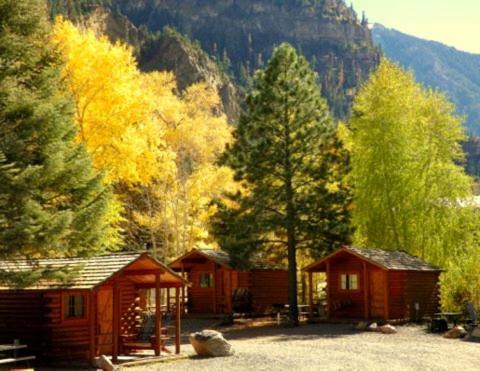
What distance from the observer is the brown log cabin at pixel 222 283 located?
119 ft

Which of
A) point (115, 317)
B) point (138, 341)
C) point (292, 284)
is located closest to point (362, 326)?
point (292, 284)

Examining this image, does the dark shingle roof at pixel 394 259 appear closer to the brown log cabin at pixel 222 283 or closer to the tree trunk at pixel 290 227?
the tree trunk at pixel 290 227

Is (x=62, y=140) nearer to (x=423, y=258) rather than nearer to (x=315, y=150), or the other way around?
(x=315, y=150)

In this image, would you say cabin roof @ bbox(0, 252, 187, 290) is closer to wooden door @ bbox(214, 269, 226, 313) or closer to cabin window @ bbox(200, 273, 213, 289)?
wooden door @ bbox(214, 269, 226, 313)

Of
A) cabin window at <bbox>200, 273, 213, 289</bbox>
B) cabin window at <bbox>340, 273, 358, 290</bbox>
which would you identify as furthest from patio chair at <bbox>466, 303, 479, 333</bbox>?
cabin window at <bbox>200, 273, 213, 289</bbox>

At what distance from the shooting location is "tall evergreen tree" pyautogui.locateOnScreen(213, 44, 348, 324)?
31406 millimetres

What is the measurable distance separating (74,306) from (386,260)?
15987 mm

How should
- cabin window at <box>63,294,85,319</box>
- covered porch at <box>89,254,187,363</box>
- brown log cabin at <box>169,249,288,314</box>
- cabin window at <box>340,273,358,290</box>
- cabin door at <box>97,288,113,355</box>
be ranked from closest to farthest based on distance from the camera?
covered porch at <box>89,254,187,363</box>, cabin window at <box>63,294,85,319</box>, cabin door at <box>97,288,113,355</box>, cabin window at <box>340,273,358,290</box>, brown log cabin at <box>169,249,288,314</box>

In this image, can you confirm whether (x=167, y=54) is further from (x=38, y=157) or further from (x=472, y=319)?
(x=38, y=157)

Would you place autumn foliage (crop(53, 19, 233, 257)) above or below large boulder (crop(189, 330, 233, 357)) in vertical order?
above

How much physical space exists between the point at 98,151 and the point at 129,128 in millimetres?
1793

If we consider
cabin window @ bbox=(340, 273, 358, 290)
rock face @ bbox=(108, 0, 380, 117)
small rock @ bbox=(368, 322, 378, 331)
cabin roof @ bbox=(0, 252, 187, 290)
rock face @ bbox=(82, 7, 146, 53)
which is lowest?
small rock @ bbox=(368, 322, 378, 331)

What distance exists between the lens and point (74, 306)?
20016 millimetres

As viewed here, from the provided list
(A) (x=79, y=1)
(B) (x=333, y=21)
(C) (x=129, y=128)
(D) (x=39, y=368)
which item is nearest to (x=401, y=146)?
(C) (x=129, y=128)
